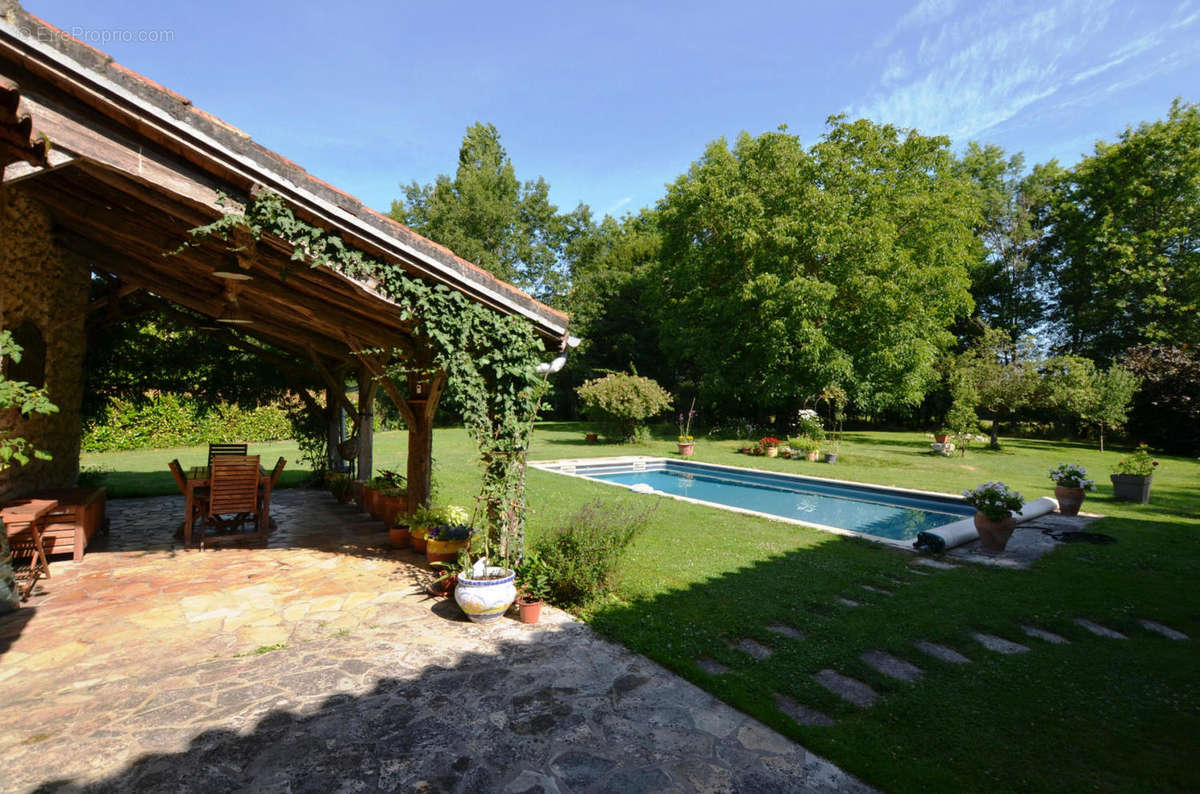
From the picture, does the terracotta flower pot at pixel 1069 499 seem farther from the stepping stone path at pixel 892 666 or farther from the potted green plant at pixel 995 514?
the stepping stone path at pixel 892 666

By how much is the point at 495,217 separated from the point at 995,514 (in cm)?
3112

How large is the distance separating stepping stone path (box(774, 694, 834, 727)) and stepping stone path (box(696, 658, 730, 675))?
17.3 inches

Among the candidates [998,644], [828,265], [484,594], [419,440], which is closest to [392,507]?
[419,440]

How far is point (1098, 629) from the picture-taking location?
4.82m

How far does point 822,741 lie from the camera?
3.03 metres

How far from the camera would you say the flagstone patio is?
2748 mm

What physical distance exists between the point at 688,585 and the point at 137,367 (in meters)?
10.3

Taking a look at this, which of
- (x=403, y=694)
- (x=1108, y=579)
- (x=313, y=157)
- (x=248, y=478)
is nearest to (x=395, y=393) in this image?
(x=248, y=478)

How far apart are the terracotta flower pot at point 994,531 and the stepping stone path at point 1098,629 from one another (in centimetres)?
216

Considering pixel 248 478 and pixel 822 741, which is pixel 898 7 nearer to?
pixel 822 741

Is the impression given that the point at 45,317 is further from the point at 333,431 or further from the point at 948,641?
the point at 948,641

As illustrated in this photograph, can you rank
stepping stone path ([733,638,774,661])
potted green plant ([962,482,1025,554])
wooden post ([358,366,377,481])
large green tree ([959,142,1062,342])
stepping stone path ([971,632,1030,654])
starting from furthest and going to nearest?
1. large green tree ([959,142,1062,342])
2. wooden post ([358,366,377,481])
3. potted green plant ([962,482,1025,554])
4. stepping stone path ([971,632,1030,654])
5. stepping stone path ([733,638,774,661])

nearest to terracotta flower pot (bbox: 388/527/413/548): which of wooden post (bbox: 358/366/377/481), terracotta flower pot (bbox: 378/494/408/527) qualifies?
terracotta flower pot (bbox: 378/494/408/527)

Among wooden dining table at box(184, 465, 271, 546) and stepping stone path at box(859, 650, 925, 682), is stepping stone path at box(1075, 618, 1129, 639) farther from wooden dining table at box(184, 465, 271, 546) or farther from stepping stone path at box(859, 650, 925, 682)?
wooden dining table at box(184, 465, 271, 546)
